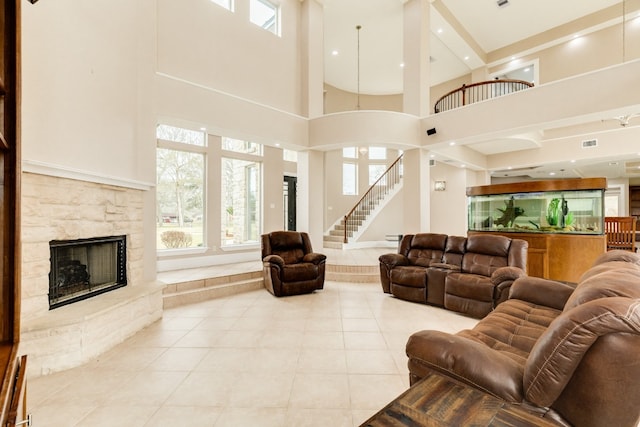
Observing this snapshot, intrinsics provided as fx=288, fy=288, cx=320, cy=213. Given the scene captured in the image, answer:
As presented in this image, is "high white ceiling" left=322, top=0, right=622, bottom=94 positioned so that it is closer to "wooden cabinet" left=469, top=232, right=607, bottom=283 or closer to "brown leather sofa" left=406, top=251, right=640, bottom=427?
"wooden cabinet" left=469, top=232, right=607, bottom=283

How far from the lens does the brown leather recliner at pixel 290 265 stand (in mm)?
4645

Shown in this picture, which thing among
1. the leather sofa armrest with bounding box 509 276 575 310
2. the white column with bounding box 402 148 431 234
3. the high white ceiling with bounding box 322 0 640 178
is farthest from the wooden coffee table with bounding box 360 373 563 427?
the high white ceiling with bounding box 322 0 640 178

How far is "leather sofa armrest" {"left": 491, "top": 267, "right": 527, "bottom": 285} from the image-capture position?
3441 millimetres

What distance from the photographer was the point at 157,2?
4.53 m

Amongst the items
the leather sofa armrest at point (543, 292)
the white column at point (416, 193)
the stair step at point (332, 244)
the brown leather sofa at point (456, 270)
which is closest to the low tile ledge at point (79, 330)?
the brown leather sofa at point (456, 270)

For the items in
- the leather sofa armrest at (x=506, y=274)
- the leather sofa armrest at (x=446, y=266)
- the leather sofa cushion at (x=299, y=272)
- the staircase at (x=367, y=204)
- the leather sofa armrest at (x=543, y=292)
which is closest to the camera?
the leather sofa armrest at (x=543, y=292)

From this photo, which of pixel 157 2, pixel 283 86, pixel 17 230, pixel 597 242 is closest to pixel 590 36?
pixel 597 242

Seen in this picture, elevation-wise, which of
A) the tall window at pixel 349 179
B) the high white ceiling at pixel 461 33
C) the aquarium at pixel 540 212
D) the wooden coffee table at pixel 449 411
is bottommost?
the wooden coffee table at pixel 449 411

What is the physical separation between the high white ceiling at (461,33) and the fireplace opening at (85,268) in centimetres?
699

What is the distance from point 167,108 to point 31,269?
9.65 feet

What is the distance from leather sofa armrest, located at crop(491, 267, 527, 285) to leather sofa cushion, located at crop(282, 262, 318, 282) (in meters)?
2.60

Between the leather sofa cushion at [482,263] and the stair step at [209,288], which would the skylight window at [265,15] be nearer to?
the stair step at [209,288]

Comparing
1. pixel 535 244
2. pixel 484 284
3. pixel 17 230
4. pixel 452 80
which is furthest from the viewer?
pixel 452 80

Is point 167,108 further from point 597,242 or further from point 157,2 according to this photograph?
point 597,242
